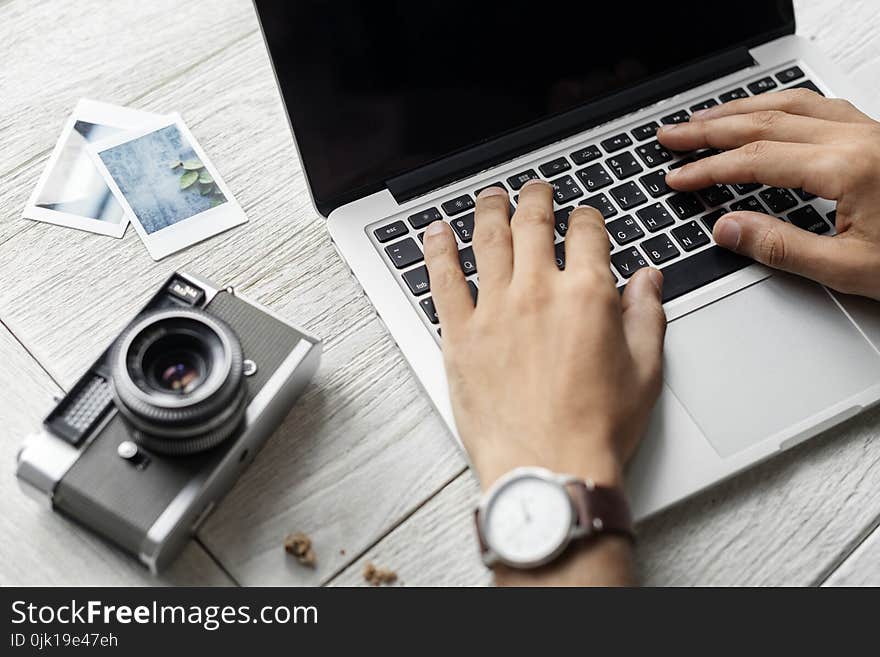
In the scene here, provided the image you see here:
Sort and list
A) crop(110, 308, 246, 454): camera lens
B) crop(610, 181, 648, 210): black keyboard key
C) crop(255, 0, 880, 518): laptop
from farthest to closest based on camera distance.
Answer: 1. crop(610, 181, 648, 210): black keyboard key
2. crop(255, 0, 880, 518): laptop
3. crop(110, 308, 246, 454): camera lens

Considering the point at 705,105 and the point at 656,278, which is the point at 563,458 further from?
the point at 705,105

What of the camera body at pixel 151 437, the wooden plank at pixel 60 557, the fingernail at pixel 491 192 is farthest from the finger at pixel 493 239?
the wooden plank at pixel 60 557

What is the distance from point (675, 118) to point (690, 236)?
15 centimetres

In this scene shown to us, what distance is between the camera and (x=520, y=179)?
2.85 ft

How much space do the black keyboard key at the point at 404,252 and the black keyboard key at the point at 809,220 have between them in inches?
14.2

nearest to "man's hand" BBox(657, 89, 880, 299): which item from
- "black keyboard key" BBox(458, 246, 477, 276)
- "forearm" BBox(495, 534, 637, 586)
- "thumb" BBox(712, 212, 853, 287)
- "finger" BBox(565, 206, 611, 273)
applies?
"thumb" BBox(712, 212, 853, 287)

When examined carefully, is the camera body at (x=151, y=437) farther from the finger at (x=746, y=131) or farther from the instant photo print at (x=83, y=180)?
the finger at (x=746, y=131)

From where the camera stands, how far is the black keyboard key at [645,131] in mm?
899

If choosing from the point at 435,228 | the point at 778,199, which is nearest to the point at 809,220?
the point at 778,199

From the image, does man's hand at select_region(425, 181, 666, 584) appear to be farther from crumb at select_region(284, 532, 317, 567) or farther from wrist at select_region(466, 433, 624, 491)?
crumb at select_region(284, 532, 317, 567)

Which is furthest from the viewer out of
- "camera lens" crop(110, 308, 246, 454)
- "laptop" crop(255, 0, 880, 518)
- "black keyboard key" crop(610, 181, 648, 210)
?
"black keyboard key" crop(610, 181, 648, 210)

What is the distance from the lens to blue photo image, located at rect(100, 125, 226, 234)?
2.90 ft

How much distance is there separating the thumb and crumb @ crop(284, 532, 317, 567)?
1.50 feet
